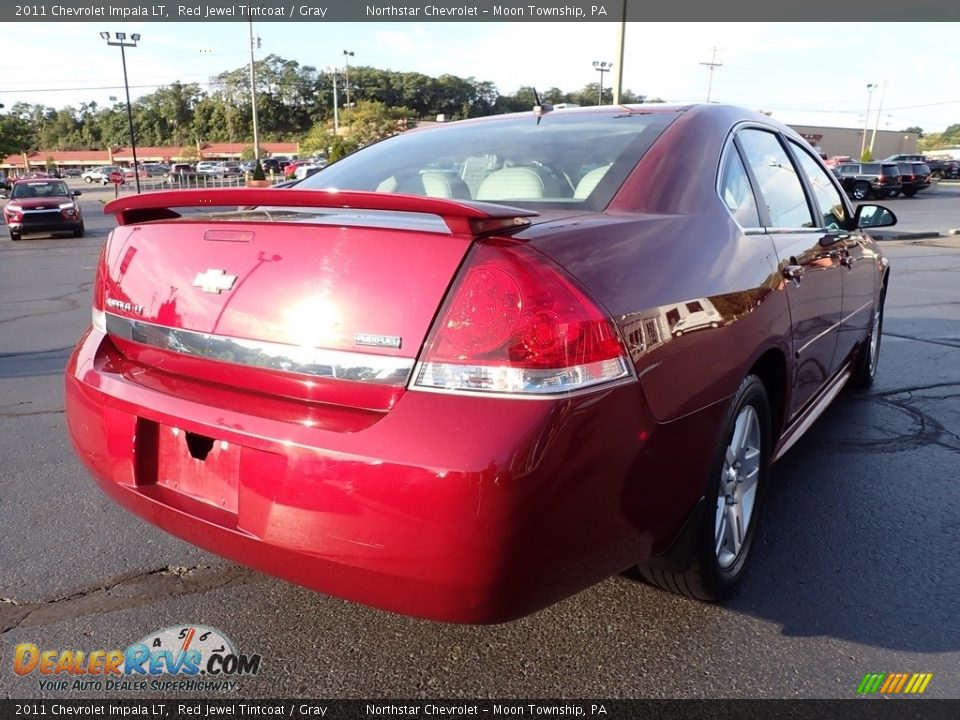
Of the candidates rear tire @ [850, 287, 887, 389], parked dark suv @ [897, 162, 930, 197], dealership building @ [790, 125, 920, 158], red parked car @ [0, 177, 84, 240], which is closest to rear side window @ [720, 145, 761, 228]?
rear tire @ [850, 287, 887, 389]

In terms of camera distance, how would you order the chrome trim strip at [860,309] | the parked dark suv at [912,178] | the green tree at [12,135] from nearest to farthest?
the chrome trim strip at [860,309] < the parked dark suv at [912,178] < the green tree at [12,135]

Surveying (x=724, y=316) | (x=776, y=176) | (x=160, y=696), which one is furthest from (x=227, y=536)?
(x=776, y=176)

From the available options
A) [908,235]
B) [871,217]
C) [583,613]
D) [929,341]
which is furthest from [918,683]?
[908,235]

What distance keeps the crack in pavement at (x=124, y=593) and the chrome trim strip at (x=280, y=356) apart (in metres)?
0.91

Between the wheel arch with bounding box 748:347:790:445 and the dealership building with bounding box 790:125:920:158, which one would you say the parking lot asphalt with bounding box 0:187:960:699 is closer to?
the wheel arch with bounding box 748:347:790:445

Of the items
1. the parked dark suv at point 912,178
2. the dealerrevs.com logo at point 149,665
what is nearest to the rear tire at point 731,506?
the dealerrevs.com logo at point 149,665

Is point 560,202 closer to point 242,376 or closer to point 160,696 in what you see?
point 242,376

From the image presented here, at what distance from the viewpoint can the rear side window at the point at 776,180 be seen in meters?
2.94

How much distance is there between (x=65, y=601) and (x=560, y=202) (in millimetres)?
2070

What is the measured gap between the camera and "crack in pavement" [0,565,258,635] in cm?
239

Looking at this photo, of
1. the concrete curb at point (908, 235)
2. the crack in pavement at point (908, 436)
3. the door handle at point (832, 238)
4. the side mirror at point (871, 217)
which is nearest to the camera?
the door handle at point (832, 238)

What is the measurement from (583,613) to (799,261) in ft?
5.13

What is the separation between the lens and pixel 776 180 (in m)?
3.15

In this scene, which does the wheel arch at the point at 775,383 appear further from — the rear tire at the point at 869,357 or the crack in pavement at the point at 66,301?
the crack in pavement at the point at 66,301
